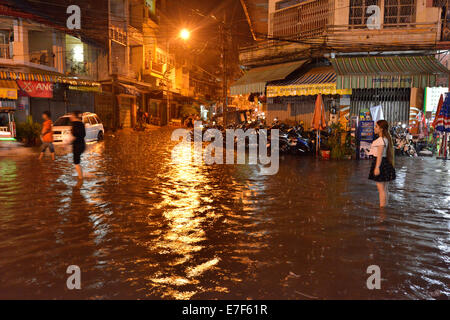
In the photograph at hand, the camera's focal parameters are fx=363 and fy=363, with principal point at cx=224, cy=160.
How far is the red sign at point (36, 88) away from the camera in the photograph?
21833 mm

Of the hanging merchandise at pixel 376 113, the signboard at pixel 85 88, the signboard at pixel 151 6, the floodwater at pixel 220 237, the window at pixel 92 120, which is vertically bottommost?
the floodwater at pixel 220 237

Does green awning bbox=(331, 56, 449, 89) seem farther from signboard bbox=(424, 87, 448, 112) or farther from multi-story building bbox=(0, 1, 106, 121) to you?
multi-story building bbox=(0, 1, 106, 121)

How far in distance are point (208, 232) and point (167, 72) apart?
44526 mm

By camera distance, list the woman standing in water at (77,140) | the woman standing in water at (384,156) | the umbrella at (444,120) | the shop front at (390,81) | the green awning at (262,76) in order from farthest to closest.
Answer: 1. the green awning at (262,76)
2. the shop front at (390,81)
3. the umbrella at (444,120)
4. the woman standing in water at (77,140)
5. the woman standing in water at (384,156)

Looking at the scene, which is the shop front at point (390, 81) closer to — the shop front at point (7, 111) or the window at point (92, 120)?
the window at point (92, 120)

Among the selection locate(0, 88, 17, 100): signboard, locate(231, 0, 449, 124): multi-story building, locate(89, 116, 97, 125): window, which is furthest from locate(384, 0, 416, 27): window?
locate(0, 88, 17, 100): signboard

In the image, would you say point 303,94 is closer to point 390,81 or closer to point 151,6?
point 390,81

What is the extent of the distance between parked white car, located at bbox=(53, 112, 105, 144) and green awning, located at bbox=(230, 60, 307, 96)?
8.90 metres

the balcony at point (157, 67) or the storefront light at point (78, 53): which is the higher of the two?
the balcony at point (157, 67)

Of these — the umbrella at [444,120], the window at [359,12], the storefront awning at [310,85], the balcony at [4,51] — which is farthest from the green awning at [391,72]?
the balcony at [4,51]

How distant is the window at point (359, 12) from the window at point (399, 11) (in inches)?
23.3
